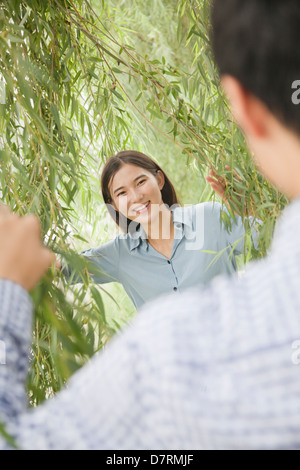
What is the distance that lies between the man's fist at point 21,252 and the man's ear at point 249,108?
0.69 feet

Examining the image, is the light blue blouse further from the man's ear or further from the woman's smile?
the man's ear

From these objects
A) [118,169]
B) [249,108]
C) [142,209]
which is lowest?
[142,209]

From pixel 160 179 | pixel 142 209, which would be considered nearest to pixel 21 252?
pixel 142 209

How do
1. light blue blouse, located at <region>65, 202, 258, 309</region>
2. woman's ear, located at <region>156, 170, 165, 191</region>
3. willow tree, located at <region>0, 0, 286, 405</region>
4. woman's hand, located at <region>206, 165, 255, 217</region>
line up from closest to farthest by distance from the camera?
willow tree, located at <region>0, 0, 286, 405</region> → woman's hand, located at <region>206, 165, 255, 217</region> → light blue blouse, located at <region>65, 202, 258, 309</region> → woman's ear, located at <region>156, 170, 165, 191</region>

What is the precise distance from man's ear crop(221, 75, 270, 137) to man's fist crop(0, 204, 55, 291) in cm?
21

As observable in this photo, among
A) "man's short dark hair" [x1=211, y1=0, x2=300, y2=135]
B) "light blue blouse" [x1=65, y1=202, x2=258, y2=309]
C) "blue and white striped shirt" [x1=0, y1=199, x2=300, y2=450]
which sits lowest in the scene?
"light blue blouse" [x1=65, y1=202, x2=258, y2=309]

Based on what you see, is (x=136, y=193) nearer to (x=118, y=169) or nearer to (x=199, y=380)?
(x=118, y=169)

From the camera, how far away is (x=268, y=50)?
41cm

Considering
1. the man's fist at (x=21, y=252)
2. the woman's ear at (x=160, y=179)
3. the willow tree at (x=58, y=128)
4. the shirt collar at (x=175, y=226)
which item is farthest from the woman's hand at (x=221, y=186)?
the man's fist at (x=21, y=252)

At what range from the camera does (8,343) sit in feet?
1.45

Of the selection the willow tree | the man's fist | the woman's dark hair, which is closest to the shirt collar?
the woman's dark hair

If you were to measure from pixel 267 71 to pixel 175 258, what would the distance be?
1.57 metres

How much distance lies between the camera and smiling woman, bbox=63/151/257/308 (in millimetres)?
1907

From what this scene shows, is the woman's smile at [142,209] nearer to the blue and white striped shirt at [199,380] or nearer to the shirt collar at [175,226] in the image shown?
the shirt collar at [175,226]
